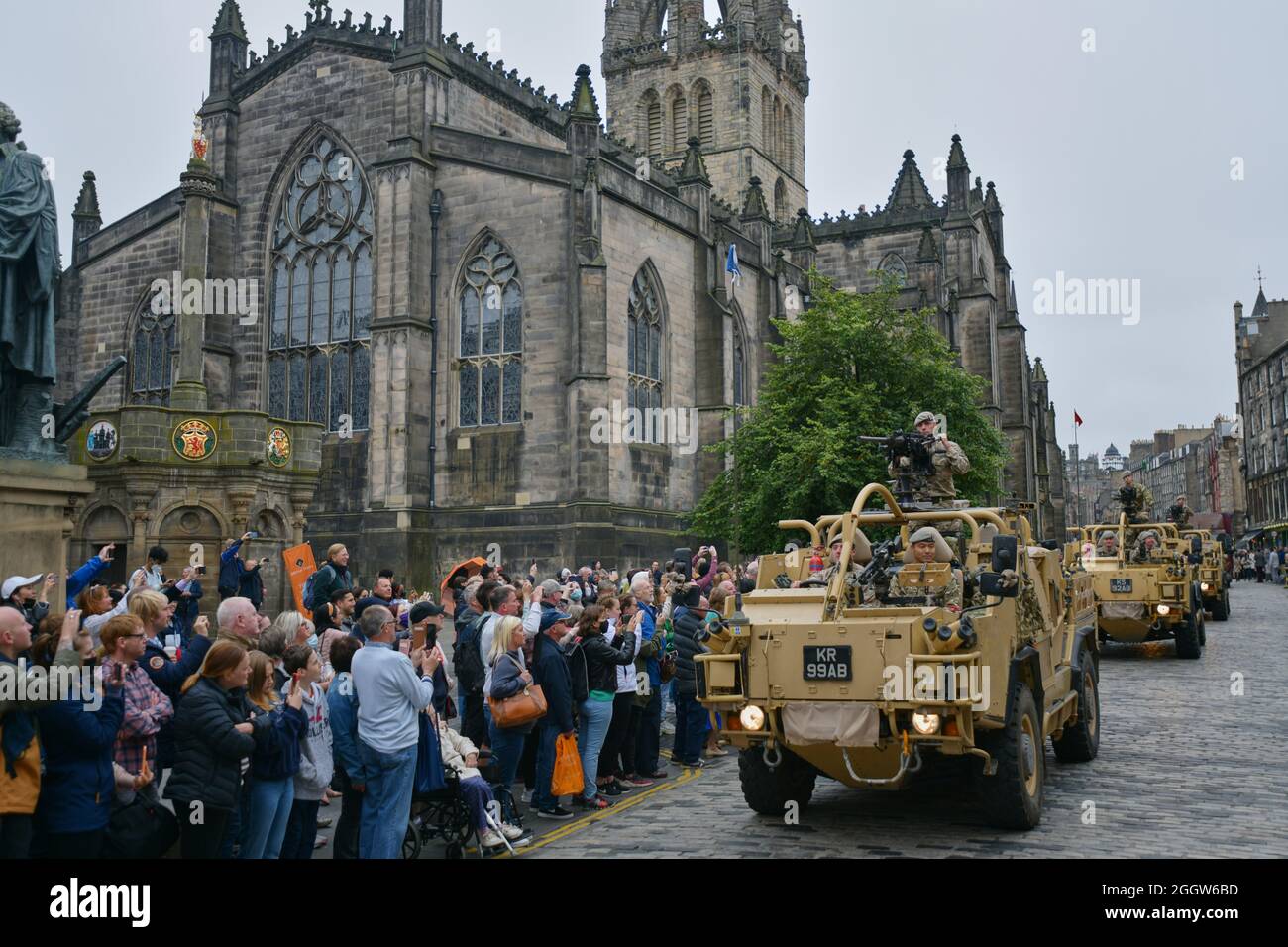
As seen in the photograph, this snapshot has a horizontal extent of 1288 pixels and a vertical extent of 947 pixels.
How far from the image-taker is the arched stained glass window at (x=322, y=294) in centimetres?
2862

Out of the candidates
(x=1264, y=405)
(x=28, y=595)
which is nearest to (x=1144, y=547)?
(x=28, y=595)

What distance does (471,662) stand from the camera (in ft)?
29.4

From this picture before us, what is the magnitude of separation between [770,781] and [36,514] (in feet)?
19.0

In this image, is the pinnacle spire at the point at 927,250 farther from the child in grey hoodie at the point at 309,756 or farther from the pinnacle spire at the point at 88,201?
the child in grey hoodie at the point at 309,756

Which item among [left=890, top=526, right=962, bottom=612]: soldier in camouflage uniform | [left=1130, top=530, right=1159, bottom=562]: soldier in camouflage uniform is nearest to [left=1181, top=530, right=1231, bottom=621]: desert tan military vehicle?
[left=1130, top=530, right=1159, bottom=562]: soldier in camouflage uniform

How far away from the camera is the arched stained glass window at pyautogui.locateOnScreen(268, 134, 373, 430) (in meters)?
28.6

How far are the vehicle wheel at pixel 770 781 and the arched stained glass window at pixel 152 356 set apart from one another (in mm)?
26922

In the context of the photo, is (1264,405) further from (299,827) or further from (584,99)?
(299,827)

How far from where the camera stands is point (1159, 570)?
17672mm

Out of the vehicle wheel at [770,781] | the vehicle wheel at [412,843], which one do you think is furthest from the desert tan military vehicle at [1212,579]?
the vehicle wheel at [412,843]

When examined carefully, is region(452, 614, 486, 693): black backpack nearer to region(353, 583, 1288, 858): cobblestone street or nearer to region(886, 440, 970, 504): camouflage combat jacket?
region(353, 583, 1288, 858): cobblestone street

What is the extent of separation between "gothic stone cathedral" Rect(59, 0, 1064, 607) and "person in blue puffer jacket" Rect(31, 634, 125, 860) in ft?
50.7

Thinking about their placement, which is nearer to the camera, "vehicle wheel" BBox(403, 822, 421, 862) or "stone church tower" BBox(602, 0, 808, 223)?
"vehicle wheel" BBox(403, 822, 421, 862)
